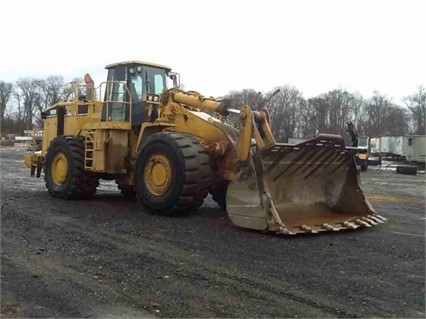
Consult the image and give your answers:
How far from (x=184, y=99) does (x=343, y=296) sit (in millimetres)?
5458

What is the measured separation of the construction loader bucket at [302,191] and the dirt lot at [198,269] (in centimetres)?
27

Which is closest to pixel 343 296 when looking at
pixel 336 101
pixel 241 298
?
pixel 241 298

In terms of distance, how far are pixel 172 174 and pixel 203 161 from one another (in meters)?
0.57

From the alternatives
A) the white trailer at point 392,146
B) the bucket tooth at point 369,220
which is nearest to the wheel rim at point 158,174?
the bucket tooth at point 369,220

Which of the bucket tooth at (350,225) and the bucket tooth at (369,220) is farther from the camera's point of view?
the bucket tooth at (369,220)

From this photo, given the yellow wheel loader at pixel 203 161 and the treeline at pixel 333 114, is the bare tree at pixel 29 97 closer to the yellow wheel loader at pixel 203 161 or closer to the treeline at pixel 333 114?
the treeline at pixel 333 114

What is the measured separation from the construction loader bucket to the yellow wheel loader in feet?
0.05

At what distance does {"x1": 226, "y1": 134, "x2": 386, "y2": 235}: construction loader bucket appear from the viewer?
23.4 ft

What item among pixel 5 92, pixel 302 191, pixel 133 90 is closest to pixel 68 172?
pixel 133 90

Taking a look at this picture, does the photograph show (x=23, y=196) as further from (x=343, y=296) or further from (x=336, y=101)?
(x=336, y=101)

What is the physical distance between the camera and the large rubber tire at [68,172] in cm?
1066

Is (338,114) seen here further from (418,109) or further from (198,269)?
(198,269)

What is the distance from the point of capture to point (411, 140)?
38.5 m

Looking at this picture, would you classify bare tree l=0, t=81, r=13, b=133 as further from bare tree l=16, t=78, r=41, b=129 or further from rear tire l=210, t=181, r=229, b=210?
rear tire l=210, t=181, r=229, b=210
